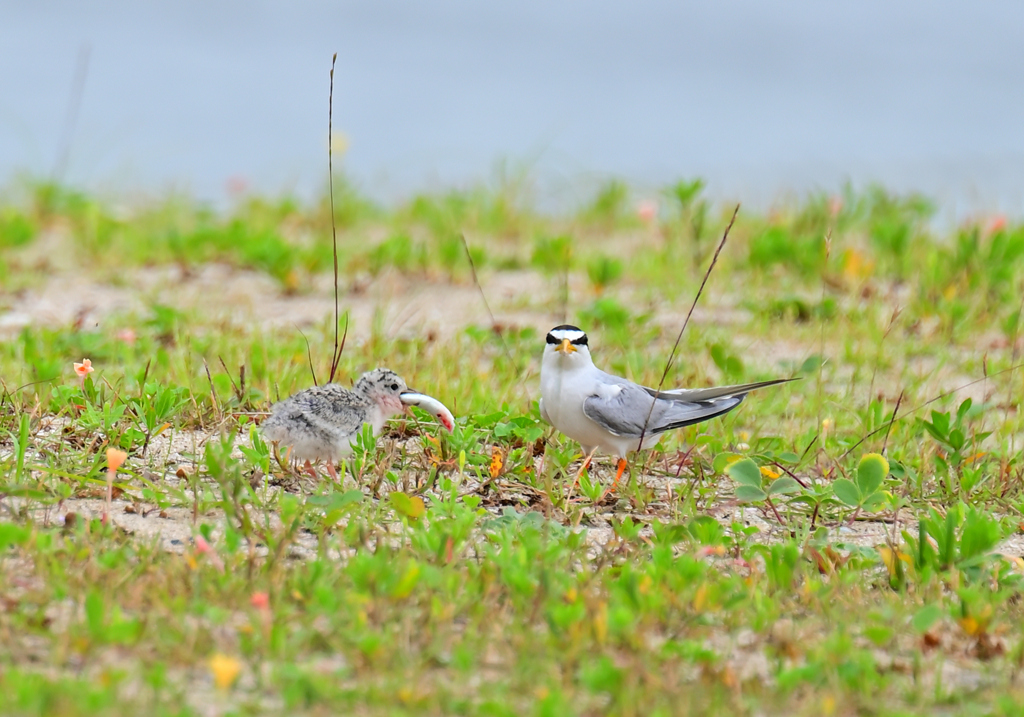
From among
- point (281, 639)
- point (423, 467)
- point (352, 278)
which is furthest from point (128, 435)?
point (352, 278)

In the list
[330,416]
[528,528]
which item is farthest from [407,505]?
[330,416]

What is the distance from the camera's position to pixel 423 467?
5113 mm

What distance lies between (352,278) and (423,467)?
4.41 meters

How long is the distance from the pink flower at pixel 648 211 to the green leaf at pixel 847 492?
5852mm

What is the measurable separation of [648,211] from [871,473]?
234 inches

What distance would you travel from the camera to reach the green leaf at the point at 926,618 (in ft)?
12.0

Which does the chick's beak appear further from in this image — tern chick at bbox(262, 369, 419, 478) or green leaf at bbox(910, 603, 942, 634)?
green leaf at bbox(910, 603, 942, 634)

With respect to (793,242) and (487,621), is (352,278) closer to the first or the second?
(793,242)

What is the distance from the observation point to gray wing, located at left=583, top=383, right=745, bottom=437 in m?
4.88

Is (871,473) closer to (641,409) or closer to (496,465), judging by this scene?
(641,409)

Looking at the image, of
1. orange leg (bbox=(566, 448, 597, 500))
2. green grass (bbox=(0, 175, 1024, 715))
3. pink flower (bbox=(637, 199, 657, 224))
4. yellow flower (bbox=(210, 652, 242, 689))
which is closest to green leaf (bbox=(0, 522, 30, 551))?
green grass (bbox=(0, 175, 1024, 715))

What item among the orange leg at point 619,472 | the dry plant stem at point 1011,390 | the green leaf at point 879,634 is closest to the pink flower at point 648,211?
the dry plant stem at point 1011,390

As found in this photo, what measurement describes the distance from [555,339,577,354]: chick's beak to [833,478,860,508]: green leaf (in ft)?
4.06

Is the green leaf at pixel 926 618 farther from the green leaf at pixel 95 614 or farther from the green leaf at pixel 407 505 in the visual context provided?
the green leaf at pixel 95 614
